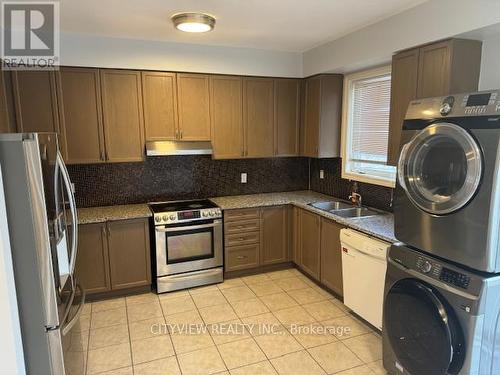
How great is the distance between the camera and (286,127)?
415 centimetres

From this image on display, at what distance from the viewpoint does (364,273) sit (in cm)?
275

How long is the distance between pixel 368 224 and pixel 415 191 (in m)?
0.87

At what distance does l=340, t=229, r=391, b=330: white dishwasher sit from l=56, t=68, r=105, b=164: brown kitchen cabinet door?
8.28 ft

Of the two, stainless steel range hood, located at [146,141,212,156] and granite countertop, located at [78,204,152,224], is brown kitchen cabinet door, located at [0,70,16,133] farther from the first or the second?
stainless steel range hood, located at [146,141,212,156]

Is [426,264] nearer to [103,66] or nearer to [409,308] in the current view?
[409,308]

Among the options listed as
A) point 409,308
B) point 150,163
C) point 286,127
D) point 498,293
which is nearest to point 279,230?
point 286,127

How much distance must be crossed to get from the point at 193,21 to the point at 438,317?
8.54 feet

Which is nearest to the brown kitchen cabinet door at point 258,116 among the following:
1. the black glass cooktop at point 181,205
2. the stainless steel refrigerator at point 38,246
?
the black glass cooktop at point 181,205

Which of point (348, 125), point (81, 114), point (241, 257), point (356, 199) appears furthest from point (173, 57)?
point (356, 199)

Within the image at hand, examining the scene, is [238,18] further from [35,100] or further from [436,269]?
[436,269]

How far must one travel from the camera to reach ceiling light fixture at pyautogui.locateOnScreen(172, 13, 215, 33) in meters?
2.65

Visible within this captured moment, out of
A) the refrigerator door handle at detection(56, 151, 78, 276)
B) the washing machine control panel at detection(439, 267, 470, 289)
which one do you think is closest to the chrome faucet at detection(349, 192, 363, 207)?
the washing machine control panel at detection(439, 267, 470, 289)

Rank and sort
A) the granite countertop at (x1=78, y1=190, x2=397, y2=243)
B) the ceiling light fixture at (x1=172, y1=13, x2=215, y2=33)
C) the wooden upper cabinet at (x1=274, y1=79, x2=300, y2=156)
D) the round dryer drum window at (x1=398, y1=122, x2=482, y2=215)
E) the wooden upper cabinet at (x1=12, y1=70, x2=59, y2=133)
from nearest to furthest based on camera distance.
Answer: the round dryer drum window at (x1=398, y1=122, x2=482, y2=215) < the ceiling light fixture at (x1=172, y1=13, x2=215, y2=33) < the granite countertop at (x1=78, y1=190, x2=397, y2=243) < the wooden upper cabinet at (x1=12, y1=70, x2=59, y2=133) < the wooden upper cabinet at (x1=274, y1=79, x2=300, y2=156)

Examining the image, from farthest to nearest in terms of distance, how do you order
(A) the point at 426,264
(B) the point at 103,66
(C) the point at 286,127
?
(C) the point at 286,127 → (B) the point at 103,66 → (A) the point at 426,264
